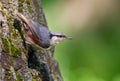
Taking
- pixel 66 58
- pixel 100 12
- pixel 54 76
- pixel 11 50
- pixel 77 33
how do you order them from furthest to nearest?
pixel 100 12 < pixel 77 33 < pixel 66 58 < pixel 54 76 < pixel 11 50

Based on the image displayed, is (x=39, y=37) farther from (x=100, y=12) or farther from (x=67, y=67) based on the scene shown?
(x=100, y=12)

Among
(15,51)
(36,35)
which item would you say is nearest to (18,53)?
(15,51)

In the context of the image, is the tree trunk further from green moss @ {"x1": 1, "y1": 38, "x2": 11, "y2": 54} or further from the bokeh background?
the bokeh background

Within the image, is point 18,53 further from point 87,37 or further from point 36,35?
point 87,37

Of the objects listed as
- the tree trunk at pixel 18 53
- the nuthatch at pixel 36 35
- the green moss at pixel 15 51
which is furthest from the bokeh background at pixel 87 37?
the green moss at pixel 15 51

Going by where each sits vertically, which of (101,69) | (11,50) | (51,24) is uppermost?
(11,50)

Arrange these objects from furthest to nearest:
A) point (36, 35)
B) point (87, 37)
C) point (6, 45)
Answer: point (87, 37) < point (36, 35) < point (6, 45)

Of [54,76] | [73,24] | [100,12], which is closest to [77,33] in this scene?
[73,24]
